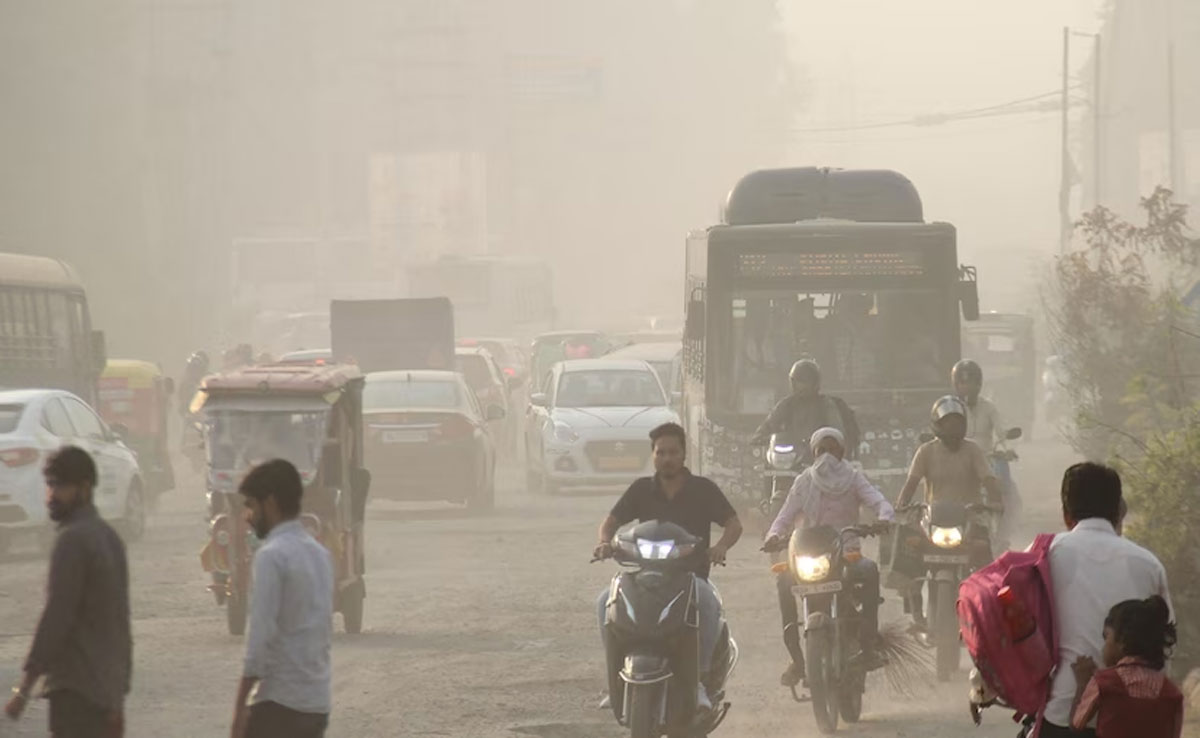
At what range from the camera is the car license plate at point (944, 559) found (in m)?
13.9

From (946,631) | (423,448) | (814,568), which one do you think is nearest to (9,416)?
(423,448)

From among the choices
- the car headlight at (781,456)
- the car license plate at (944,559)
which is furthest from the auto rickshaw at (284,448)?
the car license plate at (944,559)

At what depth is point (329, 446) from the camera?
56.1 feet

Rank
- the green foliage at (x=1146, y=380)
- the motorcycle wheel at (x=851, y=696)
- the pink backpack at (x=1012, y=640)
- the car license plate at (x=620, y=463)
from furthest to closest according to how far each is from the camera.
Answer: the car license plate at (x=620, y=463) → the green foliage at (x=1146, y=380) → the motorcycle wheel at (x=851, y=696) → the pink backpack at (x=1012, y=640)

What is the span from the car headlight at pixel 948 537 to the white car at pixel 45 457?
1015 centimetres

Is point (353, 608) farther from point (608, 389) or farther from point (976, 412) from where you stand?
point (608, 389)

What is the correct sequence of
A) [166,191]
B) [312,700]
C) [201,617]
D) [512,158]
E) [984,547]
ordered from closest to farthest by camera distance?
[312,700], [984,547], [201,617], [166,191], [512,158]

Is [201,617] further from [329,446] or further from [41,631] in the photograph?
[41,631]

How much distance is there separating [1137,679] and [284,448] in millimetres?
10962

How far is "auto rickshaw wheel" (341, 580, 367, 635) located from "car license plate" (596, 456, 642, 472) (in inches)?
536

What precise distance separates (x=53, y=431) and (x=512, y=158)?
3635 inches

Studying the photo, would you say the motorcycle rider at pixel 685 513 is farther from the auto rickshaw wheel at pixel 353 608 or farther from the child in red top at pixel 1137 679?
the auto rickshaw wheel at pixel 353 608

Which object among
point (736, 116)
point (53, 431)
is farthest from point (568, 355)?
point (736, 116)

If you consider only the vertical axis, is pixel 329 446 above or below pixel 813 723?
above
